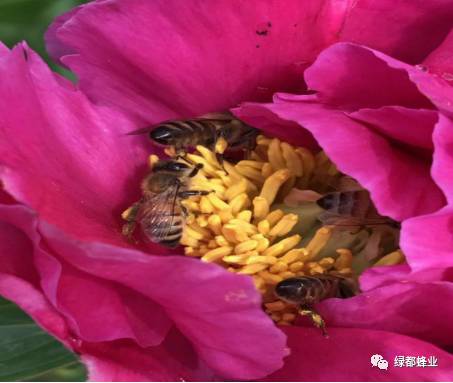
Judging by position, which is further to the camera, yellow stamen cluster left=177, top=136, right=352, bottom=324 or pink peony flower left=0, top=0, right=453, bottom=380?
yellow stamen cluster left=177, top=136, right=352, bottom=324

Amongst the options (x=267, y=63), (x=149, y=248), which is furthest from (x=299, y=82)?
(x=149, y=248)

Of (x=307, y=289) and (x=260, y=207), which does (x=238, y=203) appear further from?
(x=307, y=289)

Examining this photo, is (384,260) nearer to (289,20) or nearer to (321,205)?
(321,205)

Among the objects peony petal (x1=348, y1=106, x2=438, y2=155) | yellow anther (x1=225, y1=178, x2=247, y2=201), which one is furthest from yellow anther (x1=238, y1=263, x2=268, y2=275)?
peony petal (x1=348, y1=106, x2=438, y2=155)

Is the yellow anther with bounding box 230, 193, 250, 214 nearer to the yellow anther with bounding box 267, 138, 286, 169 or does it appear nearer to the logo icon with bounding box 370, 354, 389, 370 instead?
the yellow anther with bounding box 267, 138, 286, 169

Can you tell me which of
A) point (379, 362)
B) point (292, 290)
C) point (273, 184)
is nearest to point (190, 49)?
point (273, 184)

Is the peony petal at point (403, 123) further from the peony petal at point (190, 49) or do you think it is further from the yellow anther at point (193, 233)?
the yellow anther at point (193, 233)
